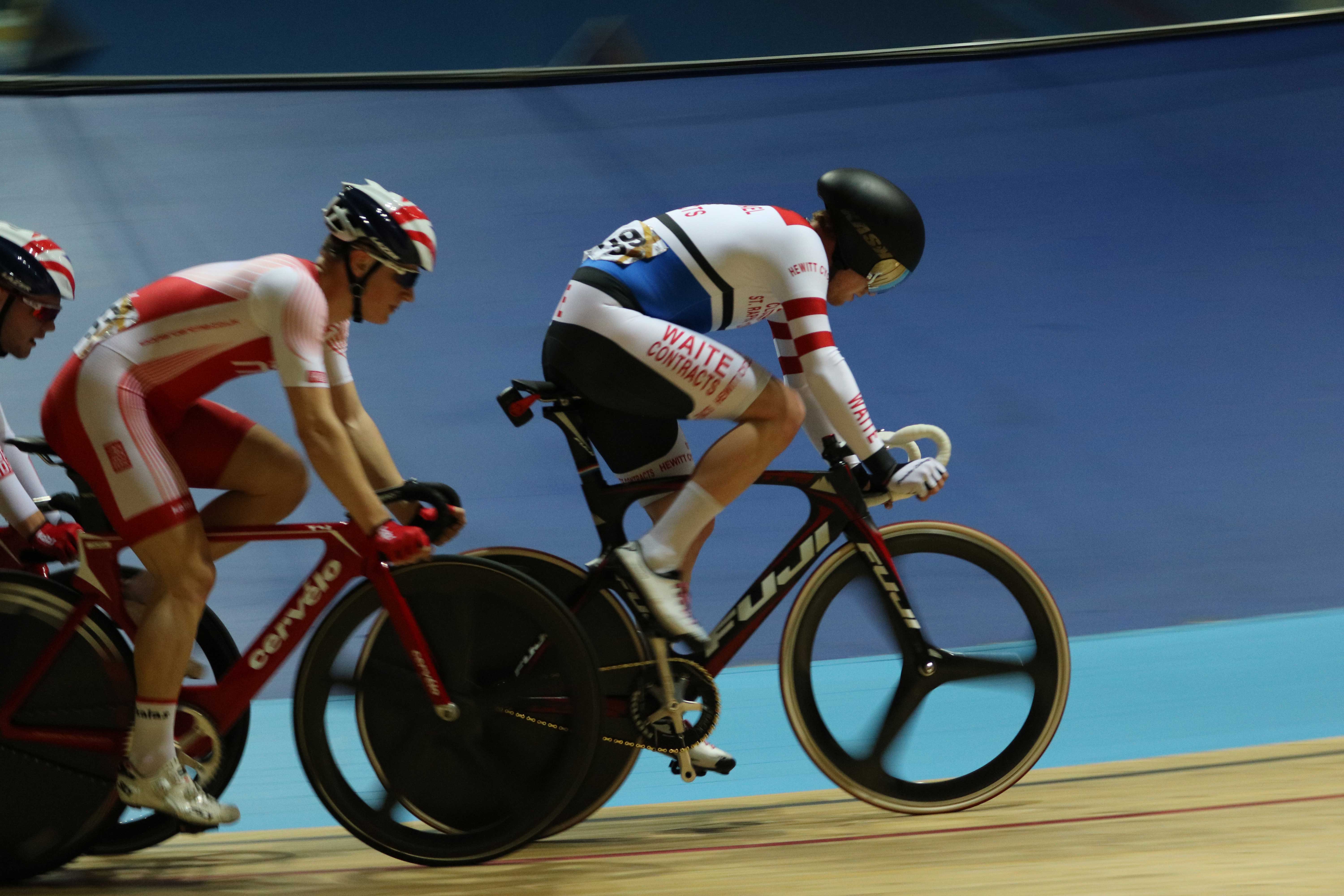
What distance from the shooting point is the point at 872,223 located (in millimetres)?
2592

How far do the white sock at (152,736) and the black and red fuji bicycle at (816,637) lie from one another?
2.43ft

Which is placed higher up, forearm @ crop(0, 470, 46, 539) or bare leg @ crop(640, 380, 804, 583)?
bare leg @ crop(640, 380, 804, 583)

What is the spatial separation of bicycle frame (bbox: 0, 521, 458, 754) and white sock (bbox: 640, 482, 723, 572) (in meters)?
0.53

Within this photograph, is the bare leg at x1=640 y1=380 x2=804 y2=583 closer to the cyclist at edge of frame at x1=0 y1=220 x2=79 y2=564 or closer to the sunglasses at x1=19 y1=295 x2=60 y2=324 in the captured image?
the cyclist at edge of frame at x1=0 y1=220 x2=79 y2=564

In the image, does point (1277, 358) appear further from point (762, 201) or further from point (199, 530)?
point (199, 530)

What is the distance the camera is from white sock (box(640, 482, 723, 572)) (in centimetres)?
249

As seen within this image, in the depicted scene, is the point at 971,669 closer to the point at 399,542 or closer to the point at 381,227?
the point at 399,542

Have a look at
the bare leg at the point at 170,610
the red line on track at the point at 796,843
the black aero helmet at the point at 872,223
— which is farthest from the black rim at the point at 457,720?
the black aero helmet at the point at 872,223

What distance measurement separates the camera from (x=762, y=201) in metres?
5.68

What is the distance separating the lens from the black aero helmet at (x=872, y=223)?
2.59m

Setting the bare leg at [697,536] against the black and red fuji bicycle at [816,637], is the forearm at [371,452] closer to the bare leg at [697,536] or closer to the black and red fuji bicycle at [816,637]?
the black and red fuji bicycle at [816,637]

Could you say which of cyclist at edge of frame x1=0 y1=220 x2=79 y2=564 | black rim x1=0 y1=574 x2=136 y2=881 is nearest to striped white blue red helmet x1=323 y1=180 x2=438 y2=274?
cyclist at edge of frame x1=0 y1=220 x2=79 y2=564

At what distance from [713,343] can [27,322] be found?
1.50m

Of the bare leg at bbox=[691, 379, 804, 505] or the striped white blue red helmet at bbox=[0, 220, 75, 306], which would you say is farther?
the bare leg at bbox=[691, 379, 804, 505]
